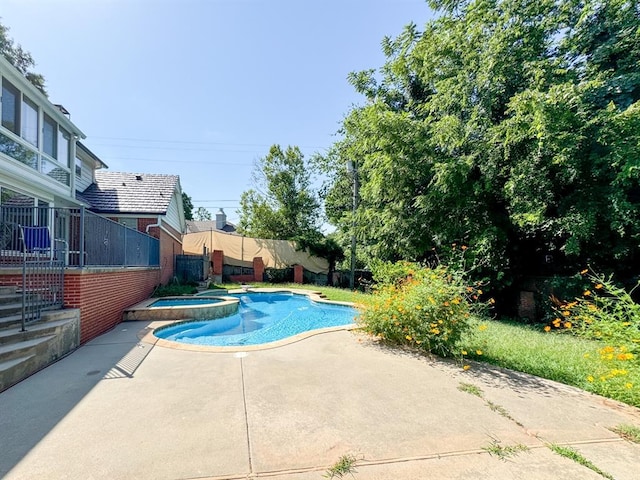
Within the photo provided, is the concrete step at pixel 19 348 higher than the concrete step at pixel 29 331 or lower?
lower

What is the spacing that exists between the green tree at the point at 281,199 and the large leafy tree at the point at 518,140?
13.7 meters

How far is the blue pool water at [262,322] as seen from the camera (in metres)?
7.38

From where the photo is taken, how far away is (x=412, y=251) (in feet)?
36.7

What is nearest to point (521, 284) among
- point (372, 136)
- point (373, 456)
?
point (372, 136)

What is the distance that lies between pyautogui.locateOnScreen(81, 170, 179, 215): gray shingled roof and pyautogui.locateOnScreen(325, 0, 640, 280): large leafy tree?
923 cm

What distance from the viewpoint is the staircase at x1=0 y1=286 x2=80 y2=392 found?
3.71m

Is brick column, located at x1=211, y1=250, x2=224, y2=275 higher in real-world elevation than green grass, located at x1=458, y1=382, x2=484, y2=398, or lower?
higher

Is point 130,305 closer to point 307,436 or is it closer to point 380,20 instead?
point 307,436

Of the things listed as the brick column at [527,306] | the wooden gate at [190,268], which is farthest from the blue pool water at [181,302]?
the brick column at [527,306]

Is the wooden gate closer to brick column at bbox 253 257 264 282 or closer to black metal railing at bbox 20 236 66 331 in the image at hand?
brick column at bbox 253 257 264 282

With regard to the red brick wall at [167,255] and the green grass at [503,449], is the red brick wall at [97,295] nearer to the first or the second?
the red brick wall at [167,255]

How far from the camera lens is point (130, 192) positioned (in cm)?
1302

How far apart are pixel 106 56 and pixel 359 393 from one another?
13.3m

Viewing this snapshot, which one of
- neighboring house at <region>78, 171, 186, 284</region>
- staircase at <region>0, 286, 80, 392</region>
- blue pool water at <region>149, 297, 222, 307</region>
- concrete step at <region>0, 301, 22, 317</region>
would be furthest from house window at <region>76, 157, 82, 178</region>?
concrete step at <region>0, 301, 22, 317</region>
